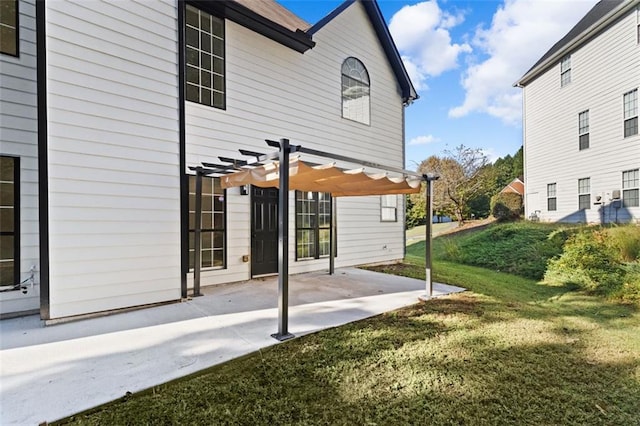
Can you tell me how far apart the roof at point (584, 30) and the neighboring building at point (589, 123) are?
31mm

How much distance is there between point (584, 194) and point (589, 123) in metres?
2.82

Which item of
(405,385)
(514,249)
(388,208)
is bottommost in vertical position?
(405,385)

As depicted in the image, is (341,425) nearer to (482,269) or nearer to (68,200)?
(68,200)

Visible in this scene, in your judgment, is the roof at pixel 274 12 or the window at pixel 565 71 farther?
the window at pixel 565 71

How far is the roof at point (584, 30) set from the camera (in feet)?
36.2

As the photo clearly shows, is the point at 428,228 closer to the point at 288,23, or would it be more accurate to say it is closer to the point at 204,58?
the point at 204,58

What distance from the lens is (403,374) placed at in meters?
2.89

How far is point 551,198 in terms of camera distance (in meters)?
13.9

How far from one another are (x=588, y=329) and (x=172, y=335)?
5498mm

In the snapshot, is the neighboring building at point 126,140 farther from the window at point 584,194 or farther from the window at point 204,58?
the window at point 584,194

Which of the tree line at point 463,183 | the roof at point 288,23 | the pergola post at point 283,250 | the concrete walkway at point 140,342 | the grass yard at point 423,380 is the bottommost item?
the grass yard at point 423,380

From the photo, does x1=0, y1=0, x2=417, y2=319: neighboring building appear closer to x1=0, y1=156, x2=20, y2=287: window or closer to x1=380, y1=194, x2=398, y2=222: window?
x1=0, y1=156, x2=20, y2=287: window

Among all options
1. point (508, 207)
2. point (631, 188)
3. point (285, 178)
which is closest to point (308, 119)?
point (285, 178)

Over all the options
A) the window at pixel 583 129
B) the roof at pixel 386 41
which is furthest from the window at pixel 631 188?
the roof at pixel 386 41
